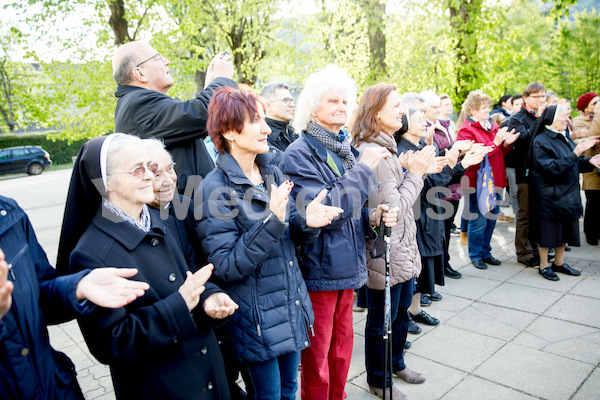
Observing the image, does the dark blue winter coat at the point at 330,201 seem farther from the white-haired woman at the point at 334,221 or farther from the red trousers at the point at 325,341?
the red trousers at the point at 325,341

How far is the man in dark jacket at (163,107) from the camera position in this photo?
8.79 feet

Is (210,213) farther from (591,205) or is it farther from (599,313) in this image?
(591,205)

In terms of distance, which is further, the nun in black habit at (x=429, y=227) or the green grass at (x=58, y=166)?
the green grass at (x=58, y=166)

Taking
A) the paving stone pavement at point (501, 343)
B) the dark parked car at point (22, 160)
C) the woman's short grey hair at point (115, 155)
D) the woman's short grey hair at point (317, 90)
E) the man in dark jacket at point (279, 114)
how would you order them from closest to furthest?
the woman's short grey hair at point (115, 155) < the woman's short grey hair at point (317, 90) < the paving stone pavement at point (501, 343) < the man in dark jacket at point (279, 114) < the dark parked car at point (22, 160)

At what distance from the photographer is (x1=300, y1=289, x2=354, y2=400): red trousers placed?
2598 millimetres

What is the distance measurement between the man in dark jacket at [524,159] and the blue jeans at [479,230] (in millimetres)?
352

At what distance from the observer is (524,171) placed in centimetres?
546

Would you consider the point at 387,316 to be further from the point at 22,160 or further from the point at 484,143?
the point at 22,160

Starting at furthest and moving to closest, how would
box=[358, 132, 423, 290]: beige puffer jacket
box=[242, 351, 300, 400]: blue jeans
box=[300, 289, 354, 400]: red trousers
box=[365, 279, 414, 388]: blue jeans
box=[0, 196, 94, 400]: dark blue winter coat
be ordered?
box=[365, 279, 414, 388]: blue jeans, box=[358, 132, 423, 290]: beige puffer jacket, box=[300, 289, 354, 400]: red trousers, box=[242, 351, 300, 400]: blue jeans, box=[0, 196, 94, 400]: dark blue winter coat

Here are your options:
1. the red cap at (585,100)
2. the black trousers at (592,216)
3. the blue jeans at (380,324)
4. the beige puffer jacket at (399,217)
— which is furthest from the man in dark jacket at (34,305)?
the red cap at (585,100)

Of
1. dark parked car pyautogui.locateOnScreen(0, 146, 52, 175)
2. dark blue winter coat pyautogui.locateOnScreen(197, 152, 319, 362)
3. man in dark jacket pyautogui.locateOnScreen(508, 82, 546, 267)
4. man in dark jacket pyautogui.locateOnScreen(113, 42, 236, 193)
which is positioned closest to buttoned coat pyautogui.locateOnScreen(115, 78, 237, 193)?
man in dark jacket pyautogui.locateOnScreen(113, 42, 236, 193)

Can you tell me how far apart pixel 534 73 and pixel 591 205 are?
2691 centimetres

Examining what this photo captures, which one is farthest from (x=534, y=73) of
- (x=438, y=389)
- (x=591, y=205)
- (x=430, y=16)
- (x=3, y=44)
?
(x=3, y=44)

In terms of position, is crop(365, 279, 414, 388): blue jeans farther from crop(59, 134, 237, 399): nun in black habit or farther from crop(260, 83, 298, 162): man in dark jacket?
crop(260, 83, 298, 162): man in dark jacket
